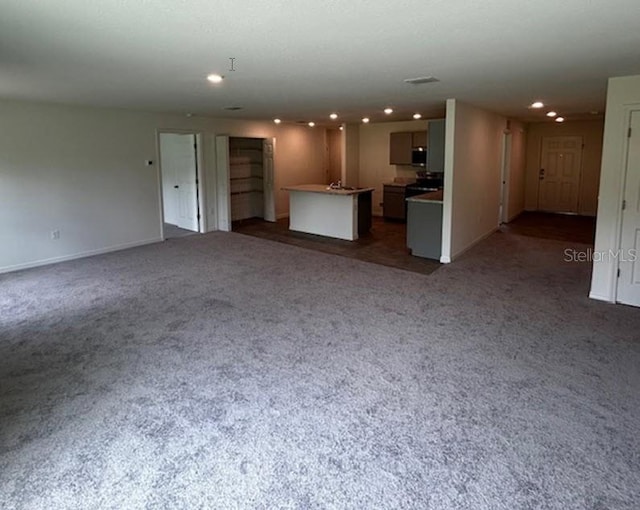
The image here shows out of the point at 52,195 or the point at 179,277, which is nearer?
the point at 179,277

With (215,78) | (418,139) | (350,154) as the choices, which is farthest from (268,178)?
(215,78)

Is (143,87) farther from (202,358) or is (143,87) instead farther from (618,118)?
(618,118)

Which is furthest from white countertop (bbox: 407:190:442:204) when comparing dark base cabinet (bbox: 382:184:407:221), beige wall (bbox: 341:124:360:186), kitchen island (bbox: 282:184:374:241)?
beige wall (bbox: 341:124:360:186)

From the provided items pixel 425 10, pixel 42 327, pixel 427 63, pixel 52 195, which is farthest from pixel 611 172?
pixel 52 195

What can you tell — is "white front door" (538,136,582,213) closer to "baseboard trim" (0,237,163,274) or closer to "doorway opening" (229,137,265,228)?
"doorway opening" (229,137,265,228)

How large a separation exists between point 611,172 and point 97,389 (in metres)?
5.18

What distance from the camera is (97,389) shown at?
304 centimetres

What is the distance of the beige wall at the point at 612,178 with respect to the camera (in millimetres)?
4418

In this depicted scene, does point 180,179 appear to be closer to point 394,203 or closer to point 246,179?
point 246,179

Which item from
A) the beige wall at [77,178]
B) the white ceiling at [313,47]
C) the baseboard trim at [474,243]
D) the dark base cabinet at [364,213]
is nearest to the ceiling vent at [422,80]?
the white ceiling at [313,47]

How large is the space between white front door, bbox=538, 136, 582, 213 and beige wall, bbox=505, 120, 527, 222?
19.5 inches

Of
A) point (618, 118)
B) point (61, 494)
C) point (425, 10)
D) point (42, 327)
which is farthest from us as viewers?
point (618, 118)

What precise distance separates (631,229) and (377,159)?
674 cm

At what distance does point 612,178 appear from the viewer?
15.2 ft
